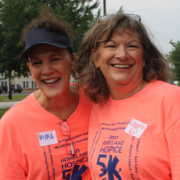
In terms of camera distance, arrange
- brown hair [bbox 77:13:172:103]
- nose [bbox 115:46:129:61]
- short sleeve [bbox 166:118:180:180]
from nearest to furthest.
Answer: short sleeve [bbox 166:118:180:180] → nose [bbox 115:46:129:61] → brown hair [bbox 77:13:172:103]

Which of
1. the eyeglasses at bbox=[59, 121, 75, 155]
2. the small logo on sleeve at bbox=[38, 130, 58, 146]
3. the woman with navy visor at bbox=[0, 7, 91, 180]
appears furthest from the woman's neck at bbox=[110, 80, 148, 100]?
the small logo on sleeve at bbox=[38, 130, 58, 146]

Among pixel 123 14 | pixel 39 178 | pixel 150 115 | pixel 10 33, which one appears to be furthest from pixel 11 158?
pixel 10 33

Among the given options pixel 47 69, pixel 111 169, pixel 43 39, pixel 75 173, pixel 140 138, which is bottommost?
pixel 75 173

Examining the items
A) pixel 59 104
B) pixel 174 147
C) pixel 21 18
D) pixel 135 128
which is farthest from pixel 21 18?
pixel 174 147

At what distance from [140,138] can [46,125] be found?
0.93 meters

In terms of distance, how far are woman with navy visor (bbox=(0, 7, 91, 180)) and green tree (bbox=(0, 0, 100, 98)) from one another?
8415 millimetres

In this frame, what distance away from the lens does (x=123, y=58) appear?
1935mm

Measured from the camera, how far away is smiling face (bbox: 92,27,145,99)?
1.96m

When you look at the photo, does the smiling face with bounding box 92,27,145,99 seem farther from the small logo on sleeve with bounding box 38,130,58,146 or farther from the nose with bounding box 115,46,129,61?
the small logo on sleeve with bounding box 38,130,58,146

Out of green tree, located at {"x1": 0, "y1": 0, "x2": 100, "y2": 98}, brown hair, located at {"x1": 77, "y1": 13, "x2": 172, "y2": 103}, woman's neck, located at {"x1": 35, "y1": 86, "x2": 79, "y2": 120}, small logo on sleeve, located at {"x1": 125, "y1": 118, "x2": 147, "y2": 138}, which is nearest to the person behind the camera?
small logo on sleeve, located at {"x1": 125, "y1": 118, "x2": 147, "y2": 138}

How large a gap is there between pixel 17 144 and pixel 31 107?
41 centimetres

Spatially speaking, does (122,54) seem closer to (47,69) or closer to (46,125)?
(47,69)

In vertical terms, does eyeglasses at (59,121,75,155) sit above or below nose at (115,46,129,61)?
below

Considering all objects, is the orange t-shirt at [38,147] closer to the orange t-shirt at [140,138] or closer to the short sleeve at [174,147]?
the orange t-shirt at [140,138]
